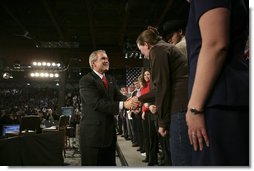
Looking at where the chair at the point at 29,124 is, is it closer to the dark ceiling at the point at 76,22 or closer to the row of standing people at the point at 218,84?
the dark ceiling at the point at 76,22

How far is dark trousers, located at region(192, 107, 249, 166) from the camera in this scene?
81cm

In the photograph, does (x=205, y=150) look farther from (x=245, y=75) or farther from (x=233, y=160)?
(x=245, y=75)

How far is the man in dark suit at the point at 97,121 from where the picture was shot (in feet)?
6.45

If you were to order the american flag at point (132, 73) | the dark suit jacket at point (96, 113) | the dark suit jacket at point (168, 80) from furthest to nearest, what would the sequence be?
the american flag at point (132, 73) < the dark suit jacket at point (96, 113) < the dark suit jacket at point (168, 80)

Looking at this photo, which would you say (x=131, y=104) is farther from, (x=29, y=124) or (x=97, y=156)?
(x=29, y=124)

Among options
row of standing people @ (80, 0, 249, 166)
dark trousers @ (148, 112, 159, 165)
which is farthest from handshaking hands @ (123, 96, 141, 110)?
dark trousers @ (148, 112, 159, 165)

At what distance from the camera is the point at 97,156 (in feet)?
6.48

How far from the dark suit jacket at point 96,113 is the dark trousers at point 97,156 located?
0.12ft

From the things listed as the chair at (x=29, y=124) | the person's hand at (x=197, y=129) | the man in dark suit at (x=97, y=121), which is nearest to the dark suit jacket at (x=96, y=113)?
the man in dark suit at (x=97, y=121)

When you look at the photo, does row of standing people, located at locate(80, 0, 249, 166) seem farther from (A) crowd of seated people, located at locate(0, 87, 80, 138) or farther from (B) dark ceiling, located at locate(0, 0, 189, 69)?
(A) crowd of seated people, located at locate(0, 87, 80, 138)

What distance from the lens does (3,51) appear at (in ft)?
29.6

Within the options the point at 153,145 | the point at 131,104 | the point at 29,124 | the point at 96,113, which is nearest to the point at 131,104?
the point at 131,104

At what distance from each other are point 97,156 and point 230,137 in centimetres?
131

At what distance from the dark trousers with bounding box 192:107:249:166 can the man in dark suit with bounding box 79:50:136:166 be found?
1.18 m
